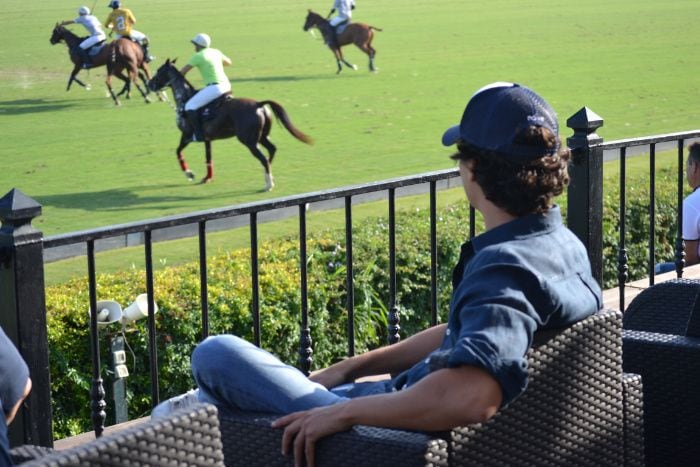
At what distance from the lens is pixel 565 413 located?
2727 millimetres

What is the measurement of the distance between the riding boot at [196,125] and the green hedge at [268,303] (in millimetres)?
9826

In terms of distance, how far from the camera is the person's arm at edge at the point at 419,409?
2.44 meters

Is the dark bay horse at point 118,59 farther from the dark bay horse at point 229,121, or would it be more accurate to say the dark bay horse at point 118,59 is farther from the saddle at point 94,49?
the dark bay horse at point 229,121

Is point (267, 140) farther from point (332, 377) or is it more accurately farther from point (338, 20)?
point (338, 20)

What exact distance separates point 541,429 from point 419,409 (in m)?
0.36

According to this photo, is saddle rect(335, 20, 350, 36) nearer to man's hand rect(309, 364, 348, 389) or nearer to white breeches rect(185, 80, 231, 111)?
white breeches rect(185, 80, 231, 111)

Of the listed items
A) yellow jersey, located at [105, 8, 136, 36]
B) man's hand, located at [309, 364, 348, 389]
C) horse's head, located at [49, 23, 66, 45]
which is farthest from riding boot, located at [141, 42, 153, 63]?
man's hand, located at [309, 364, 348, 389]

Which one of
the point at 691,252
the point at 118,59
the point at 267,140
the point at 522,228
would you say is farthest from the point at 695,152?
the point at 118,59

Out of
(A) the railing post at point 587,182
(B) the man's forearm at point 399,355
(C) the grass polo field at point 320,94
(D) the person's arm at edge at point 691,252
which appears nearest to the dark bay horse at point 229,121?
(C) the grass polo field at point 320,94

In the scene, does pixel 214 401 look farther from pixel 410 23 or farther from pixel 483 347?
pixel 410 23

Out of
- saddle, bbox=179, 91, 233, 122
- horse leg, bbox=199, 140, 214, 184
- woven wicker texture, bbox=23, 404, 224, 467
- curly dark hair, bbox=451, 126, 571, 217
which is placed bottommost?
horse leg, bbox=199, 140, 214, 184

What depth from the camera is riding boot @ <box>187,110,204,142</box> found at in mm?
18734

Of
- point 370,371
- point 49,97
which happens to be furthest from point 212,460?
point 49,97

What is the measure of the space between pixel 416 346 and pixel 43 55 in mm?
34201
